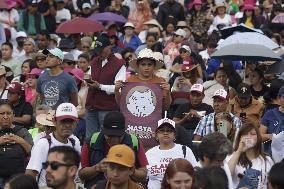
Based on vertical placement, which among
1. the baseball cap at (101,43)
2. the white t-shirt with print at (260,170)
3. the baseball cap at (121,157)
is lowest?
the white t-shirt with print at (260,170)

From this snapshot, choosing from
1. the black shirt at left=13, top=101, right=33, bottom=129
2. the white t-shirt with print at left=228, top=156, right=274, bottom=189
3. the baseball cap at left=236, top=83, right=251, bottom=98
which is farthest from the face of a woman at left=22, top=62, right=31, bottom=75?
the white t-shirt with print at left=228, top=156, right=274, bottom=189

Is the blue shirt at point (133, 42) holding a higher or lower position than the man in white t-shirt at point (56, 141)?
higher

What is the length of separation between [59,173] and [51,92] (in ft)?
17.2

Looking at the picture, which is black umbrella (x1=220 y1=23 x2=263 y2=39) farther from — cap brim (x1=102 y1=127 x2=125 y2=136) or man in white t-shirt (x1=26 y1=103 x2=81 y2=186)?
cap brim (x1=102 y1=127 x2=125 y2=136)

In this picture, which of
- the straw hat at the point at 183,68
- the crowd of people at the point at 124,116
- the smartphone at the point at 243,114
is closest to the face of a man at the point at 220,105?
the crowd of people at the point at 124,116

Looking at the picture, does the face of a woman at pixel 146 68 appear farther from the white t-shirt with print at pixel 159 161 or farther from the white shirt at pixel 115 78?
the white t-shirt with print at pixel 159 161

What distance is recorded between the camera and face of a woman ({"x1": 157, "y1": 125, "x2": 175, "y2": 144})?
10.7 metres

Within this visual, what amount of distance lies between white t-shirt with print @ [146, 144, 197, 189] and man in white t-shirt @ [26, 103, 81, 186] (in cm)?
86

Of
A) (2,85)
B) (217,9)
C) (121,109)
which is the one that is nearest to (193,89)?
(121,109)

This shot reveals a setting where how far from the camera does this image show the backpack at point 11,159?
1059 centimetres

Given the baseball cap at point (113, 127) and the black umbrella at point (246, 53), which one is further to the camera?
the black umbrella at point (246, 53)

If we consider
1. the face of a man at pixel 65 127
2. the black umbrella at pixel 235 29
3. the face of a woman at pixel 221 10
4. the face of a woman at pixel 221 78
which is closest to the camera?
the face of a man at pixel 65 127

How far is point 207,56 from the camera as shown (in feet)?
66.1

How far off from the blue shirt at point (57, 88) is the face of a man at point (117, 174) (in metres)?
4.66
